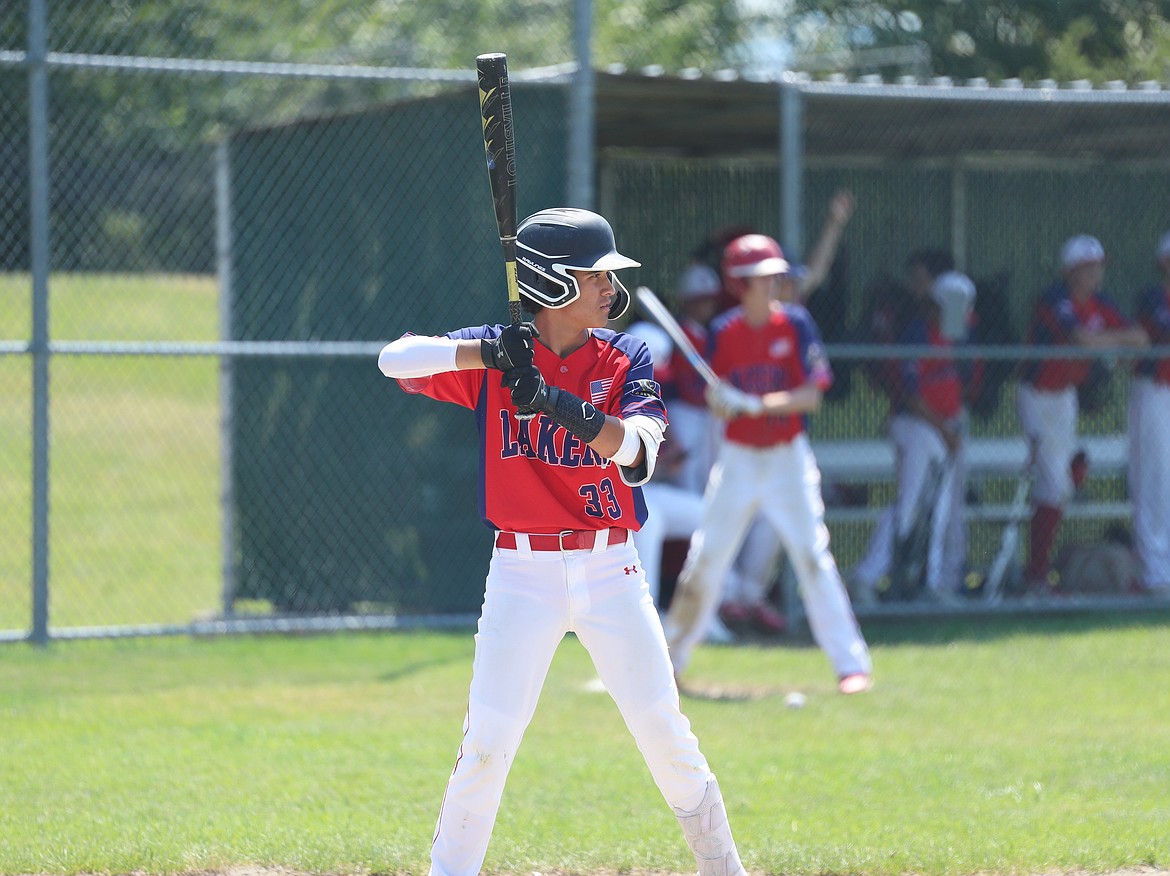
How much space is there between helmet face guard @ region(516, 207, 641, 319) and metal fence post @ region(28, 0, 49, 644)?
16.1ft

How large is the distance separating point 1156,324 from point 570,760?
598 centimetres

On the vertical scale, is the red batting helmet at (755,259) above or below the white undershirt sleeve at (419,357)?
above

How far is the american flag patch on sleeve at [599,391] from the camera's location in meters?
4.07

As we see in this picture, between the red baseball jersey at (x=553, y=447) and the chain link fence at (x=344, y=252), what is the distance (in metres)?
4.55

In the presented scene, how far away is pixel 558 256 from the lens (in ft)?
13.0

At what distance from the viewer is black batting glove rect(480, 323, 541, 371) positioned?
3.72 m

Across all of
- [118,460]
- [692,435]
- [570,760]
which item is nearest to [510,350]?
[570,760]

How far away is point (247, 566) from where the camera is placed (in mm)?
9594

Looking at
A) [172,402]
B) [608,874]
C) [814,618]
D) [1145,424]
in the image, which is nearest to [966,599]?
[1145,424]

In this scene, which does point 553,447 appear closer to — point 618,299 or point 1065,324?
point 618,299

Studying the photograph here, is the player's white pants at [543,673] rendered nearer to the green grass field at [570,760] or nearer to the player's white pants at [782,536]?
the green grass field at [570,760]

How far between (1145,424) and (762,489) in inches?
153

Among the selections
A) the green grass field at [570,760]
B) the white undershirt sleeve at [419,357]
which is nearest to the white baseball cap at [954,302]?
the green grass field at [570,760]

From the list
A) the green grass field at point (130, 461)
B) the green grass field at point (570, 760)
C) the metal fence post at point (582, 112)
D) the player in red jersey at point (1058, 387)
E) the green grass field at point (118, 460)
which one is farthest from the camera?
the green grass field at point (118, 460)
